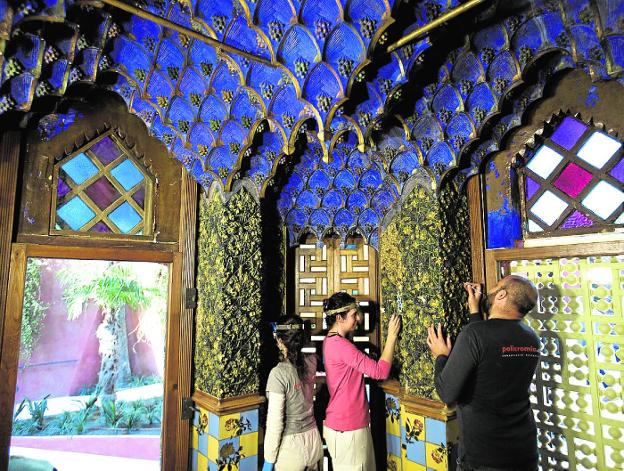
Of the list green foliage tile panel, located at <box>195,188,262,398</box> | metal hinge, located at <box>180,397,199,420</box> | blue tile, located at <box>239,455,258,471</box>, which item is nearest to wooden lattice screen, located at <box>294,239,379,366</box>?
green foliage tile panel, located at <box>195,188,262,398</box>

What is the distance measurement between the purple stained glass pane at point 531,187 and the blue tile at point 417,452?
7.96 feet

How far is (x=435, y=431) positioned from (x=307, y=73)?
311 centimetres

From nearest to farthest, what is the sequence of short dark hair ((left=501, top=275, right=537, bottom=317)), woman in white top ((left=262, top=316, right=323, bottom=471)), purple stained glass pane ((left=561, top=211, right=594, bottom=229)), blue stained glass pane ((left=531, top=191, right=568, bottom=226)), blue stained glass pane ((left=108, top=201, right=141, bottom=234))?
1. short dark hair ((left=501, top=275, right=537, bottom=317))
2. woman in white top ((left=262, top=316, right=323, bottom=471))
3. purple stained glass pane ((left=561, top=211, right=594, bottom=229))
4. blue stained glass pane ((left=531, top=191, right=568, bottom=226))
5. blue stained glass pane ((left=108, top=201, right=141, bottom=234))

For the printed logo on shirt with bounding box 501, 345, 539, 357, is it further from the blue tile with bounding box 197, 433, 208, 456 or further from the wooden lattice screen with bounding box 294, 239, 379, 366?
the blue tile with bounding box 197, 433, 208, 456

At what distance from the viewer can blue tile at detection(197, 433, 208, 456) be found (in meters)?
3.74

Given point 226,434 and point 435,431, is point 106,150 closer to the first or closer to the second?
point 226,434

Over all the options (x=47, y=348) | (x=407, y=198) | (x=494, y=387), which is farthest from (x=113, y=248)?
(x=494, y=387)

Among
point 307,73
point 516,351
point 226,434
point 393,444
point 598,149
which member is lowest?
point 393,444

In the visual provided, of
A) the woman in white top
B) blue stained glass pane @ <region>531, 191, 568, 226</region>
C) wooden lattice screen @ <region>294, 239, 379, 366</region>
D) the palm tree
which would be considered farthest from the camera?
wooden lattice screen @ <region>294, 239, 379, 366</region>

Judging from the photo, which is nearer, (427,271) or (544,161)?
(544,161)

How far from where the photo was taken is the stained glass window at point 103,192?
3709 mm

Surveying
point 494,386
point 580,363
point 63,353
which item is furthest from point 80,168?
point 580,363

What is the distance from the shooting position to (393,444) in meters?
4.07

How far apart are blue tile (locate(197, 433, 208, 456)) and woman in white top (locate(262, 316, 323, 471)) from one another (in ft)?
3.45
